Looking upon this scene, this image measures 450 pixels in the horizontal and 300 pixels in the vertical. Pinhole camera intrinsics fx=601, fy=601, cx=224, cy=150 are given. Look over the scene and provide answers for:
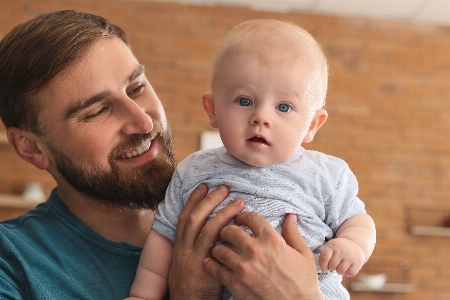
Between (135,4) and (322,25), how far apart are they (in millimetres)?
1678

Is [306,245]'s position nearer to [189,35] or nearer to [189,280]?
[189,280]

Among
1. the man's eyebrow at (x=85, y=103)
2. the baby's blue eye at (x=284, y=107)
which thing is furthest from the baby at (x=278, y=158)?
the man's eyebrow at (x=85, y=103)

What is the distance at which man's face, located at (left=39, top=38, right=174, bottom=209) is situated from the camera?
1652mm

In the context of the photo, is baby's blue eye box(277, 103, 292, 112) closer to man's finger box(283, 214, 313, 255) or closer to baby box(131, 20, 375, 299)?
baby box(131, 20, 375, 299)

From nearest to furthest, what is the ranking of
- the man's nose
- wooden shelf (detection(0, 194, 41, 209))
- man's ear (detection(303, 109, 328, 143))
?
man's ear (detection(303, 109, 328, 143))
the man's nose
wooden shelf (detection(0, 194, 41, 209))

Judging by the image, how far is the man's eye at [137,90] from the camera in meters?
1.75

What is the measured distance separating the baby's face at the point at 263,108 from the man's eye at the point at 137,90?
1.70ft

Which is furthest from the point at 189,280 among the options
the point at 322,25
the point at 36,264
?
the point at 322,25

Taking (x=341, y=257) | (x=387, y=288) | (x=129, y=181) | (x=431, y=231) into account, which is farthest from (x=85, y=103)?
(x=431, y=231)

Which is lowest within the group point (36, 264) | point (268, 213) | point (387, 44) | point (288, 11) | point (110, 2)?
point (36, 264)

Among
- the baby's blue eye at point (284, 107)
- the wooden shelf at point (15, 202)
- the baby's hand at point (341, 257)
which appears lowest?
the wooden shelf at point (15, 202)

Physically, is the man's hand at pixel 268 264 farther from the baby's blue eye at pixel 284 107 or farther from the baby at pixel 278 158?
the baby's blue eye at pixel 284 107

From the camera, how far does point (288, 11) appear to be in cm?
538

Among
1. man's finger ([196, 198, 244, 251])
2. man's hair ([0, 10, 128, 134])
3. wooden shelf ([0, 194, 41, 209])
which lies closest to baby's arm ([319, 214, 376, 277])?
man's finger ([196, 198, 244, 251])
